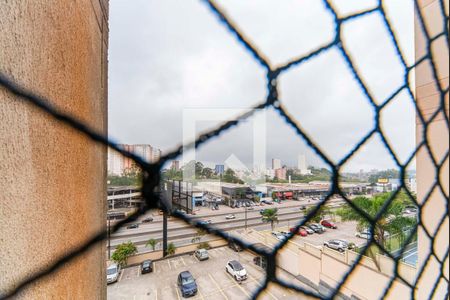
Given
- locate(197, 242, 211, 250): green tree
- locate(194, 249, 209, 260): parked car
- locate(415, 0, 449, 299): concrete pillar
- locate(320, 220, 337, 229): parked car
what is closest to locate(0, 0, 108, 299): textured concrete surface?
locate(415, 0, 449, 299): concrete pillar

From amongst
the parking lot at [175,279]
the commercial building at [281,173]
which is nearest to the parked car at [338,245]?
the parking lot at [175,279]

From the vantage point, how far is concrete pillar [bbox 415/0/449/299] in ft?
1.00

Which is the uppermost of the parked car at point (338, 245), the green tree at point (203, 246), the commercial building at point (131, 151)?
the commercial building at point (131, 151)

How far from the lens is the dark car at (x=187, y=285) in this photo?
159 inches

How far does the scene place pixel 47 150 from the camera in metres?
0.12

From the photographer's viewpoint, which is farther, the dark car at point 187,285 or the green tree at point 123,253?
the green tree at point 123,253

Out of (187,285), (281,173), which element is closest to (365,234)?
(281,173)

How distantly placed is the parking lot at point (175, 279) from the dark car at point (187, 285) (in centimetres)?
11

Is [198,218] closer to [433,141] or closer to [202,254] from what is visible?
[433,141]

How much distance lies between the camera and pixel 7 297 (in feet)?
0.32

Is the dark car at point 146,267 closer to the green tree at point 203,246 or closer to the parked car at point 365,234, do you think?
the green tree at point 203,246

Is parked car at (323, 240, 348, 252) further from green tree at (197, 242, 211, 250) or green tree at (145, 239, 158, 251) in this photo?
green tree at (145, 239, 158, 251)

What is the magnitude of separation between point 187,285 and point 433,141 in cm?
466

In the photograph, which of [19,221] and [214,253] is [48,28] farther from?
[214,253]
